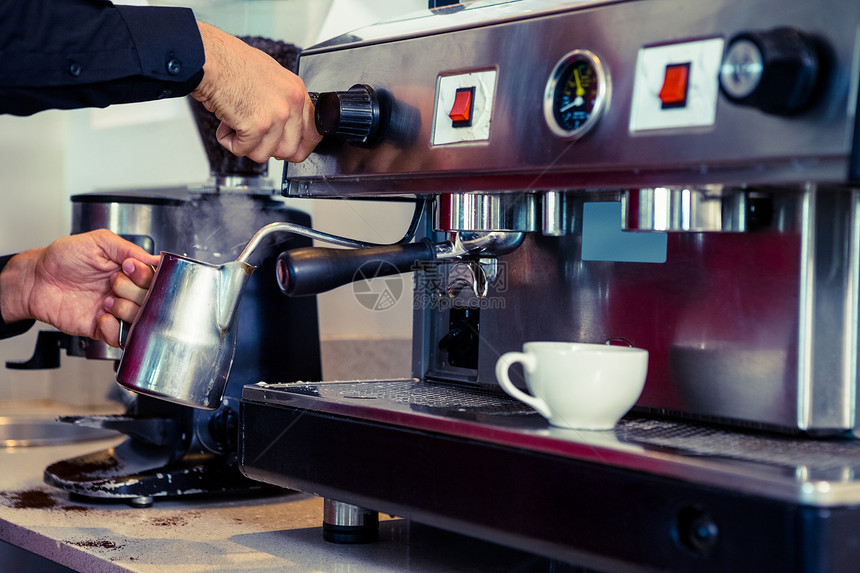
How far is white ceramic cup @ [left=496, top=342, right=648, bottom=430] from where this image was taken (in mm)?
584

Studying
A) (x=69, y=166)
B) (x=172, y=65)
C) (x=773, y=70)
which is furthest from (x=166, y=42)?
(x=69, y=166)

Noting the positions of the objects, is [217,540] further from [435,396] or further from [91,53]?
[91,53]

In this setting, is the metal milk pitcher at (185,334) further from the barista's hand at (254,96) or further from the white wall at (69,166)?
the white wall at (69,166)

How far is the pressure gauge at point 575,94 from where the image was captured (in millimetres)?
588

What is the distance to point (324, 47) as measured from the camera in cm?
82

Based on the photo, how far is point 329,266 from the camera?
0.66 metres

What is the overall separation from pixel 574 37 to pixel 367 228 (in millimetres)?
647

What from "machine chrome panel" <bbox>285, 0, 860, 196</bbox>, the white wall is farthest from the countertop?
the white wall

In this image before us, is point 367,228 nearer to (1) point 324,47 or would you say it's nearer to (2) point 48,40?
(1) point 324,47

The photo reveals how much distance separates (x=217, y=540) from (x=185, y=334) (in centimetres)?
21

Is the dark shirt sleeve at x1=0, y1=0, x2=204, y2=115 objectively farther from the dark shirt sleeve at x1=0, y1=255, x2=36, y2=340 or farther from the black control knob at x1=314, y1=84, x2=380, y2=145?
the dark shirt sleeve at x1=0, y1=255, x2=36, y2=340

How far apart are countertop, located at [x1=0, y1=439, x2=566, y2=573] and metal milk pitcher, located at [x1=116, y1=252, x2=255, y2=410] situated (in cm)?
14

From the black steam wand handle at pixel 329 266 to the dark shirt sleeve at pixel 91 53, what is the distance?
18 centimetres

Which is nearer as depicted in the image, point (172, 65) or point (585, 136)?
point (585, 136)
